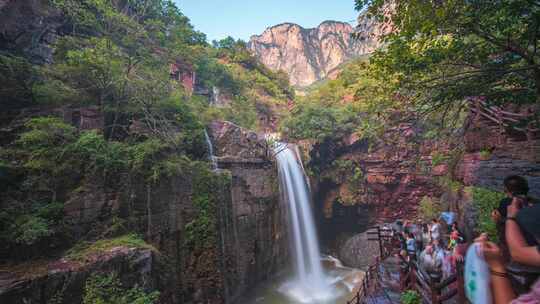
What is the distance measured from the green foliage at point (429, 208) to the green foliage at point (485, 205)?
25.4 ft

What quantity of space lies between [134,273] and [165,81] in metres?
8.41

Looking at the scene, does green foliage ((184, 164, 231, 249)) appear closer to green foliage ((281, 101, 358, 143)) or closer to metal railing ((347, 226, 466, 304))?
metal railing ((347, 226, 466, 304))

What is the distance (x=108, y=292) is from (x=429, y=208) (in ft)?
50.6

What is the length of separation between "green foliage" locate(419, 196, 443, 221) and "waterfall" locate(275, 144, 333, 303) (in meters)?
6.77

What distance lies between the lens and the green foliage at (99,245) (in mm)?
6316

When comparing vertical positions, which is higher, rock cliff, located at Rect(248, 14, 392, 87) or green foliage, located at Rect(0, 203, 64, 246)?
rock cliff, located at Rect(248, 14, 392, 87)

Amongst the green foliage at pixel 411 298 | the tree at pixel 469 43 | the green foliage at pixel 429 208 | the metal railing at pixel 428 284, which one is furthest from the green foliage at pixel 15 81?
the green foliage at pixel 429 208

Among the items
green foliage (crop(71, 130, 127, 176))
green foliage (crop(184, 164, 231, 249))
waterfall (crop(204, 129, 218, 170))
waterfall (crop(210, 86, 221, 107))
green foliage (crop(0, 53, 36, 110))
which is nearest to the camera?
green foliage (crop(71, 130, 127, 176))

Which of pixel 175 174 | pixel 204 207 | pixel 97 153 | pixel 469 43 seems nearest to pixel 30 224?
pixel 97 153

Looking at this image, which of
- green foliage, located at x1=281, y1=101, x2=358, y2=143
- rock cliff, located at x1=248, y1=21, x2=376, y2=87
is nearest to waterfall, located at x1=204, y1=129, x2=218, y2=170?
green foliage, located at x1=281, y1=101, x2=358, y2=143

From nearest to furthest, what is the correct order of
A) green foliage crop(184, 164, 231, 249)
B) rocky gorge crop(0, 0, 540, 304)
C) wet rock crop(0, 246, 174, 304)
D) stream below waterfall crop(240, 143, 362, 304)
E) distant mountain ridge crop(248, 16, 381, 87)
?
wet rock crop(0, 246, 174, 304) → rocky gorge crop(0, 0, 540, 304) → green foliage crop(184, 164, 231, 249) → stream below waterfall crop(240, 143, 362, 304) → distant mountain ridge crop(248, 16, 381, 87)

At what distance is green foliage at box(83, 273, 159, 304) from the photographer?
5.63 m

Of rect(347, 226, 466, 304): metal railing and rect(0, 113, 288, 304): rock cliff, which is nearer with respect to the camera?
rect(347, 226, 466, 304): metal railing

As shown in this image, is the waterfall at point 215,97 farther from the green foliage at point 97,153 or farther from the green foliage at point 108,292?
the green foliage at point 108,292
